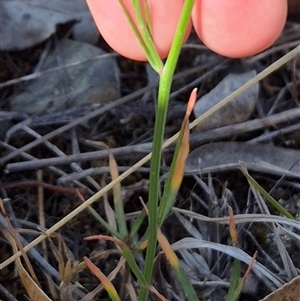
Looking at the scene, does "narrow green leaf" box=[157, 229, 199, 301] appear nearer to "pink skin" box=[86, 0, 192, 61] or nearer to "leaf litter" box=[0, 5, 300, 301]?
"leaf litter" box=[0, 5, 300, 301]

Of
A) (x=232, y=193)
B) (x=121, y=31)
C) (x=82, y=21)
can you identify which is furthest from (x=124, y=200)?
(x=82, y=21)

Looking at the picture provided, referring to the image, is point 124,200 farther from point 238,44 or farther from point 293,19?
point 293,19

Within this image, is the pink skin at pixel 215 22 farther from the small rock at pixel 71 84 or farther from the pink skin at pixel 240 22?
the small rock at pixel 71 84

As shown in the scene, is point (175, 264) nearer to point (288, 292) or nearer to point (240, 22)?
point (288, 292)

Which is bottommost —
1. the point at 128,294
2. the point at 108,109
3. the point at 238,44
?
the point at 128,294

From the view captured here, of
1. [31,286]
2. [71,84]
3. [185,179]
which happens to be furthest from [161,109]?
[71,84]

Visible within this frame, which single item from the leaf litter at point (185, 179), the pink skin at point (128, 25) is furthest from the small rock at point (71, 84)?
the pink skin at point (128, 25)
